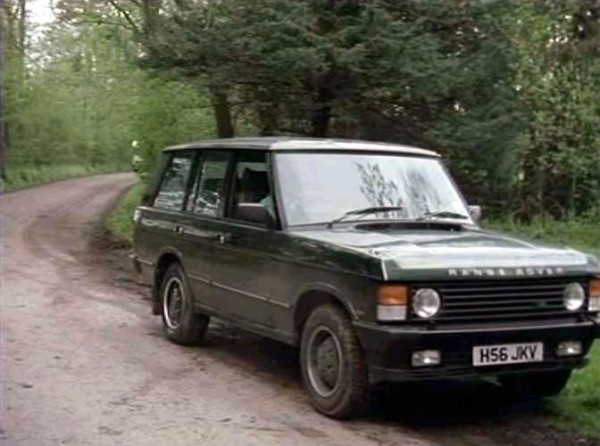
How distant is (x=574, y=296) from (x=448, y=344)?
1.05 meters

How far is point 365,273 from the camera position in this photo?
6.31 m

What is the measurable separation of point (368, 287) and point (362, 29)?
31.6ft

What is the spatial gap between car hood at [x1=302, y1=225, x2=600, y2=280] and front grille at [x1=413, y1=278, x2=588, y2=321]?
66 mm

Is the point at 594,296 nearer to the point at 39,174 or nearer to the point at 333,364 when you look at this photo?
the point at 333,364

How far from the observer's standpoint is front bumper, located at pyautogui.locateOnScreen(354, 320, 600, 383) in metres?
6.18

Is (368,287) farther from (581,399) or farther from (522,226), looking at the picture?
(522,226)

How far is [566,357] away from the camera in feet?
22.0

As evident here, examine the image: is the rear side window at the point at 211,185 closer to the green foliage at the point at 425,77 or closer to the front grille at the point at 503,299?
the front grille at the point at 503,299

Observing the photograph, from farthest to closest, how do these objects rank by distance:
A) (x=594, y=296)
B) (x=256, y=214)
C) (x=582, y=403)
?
1. (x=256, y=214)
2. (x=582, y=403)
3. (x=594, y=296)

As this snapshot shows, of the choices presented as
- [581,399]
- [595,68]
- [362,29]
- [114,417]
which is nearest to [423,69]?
[362,29]

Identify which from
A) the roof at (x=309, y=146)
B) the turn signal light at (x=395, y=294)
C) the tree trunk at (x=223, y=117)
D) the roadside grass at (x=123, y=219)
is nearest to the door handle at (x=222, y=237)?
the roof at (x=309, y=146)

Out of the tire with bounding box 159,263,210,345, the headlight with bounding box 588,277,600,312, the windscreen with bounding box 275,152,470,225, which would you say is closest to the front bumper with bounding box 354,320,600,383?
the headlight with bounding box 588,277,600,312

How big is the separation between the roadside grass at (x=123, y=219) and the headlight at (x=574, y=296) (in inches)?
522

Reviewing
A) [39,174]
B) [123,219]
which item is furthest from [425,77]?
[39,174]
